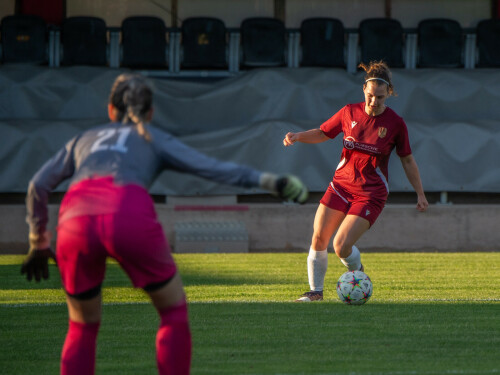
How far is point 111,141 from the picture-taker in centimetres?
490

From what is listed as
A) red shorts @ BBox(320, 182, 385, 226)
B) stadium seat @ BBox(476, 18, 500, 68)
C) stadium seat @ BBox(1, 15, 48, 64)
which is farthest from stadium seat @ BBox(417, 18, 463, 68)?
red shorts @ BBox(320, 182, 385, 226)

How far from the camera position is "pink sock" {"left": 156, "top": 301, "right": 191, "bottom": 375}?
482 cm

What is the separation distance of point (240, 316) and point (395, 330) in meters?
1.68

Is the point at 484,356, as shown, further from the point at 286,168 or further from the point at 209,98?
the point at 209,98

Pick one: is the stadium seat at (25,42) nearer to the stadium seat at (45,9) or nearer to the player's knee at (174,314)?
the stadium seat at (45,9)

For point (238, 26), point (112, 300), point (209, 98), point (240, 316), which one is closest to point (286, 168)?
point (209, 98)

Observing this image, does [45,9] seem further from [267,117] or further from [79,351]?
[79,351]

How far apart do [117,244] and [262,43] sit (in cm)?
1947

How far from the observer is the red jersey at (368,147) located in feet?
31.8

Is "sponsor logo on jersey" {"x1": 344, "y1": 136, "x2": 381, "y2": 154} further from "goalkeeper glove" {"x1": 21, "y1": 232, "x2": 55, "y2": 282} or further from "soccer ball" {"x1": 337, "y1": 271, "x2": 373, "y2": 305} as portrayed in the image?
"goalkeeper glove" {"x1": 21, "y1": 232, "x2": 55, "y2": 282}

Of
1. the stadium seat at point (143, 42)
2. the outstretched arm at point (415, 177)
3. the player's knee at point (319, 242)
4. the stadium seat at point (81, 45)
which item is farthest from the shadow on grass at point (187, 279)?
the stadium seat at point (143, 42)

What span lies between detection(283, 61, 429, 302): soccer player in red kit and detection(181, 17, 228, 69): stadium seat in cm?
1395

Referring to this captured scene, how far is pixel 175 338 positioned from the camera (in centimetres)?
Result: 483

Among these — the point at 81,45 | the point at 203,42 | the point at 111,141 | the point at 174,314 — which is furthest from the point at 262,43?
the point at 174,314
